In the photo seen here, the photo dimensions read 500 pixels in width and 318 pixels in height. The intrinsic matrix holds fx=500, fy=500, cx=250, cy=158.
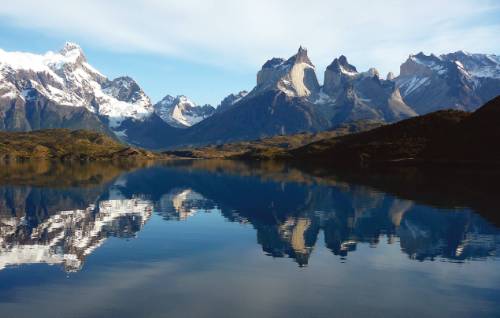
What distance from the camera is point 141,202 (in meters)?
132

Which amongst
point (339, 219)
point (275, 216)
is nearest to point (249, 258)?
point (339, 219)

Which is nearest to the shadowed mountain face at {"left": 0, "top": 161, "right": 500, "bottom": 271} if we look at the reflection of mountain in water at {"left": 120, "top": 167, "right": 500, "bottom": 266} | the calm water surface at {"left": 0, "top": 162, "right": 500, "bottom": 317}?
the reflection of mountain in water at {"left": 120, "top": 167, "right": 500, "bottom": 266}

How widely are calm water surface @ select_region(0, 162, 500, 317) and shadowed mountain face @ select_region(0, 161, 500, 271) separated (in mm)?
415

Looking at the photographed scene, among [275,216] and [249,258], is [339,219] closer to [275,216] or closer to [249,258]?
[275,216]

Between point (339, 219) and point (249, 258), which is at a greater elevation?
point (339, 219)

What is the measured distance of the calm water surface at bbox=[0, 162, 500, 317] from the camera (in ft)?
149

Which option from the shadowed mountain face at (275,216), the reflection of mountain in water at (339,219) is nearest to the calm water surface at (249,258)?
the reflection of mountain in water at (339,219)

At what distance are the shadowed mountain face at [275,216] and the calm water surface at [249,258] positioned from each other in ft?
1.36

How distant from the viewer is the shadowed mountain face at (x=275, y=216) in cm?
7106

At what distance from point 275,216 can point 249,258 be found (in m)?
39.7

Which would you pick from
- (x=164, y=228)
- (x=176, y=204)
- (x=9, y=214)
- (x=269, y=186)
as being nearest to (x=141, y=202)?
(x=176, y=204)

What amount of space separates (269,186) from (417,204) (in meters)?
63.3

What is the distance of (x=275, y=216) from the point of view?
105 m

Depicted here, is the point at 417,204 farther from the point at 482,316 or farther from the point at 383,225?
the point at 482,316
